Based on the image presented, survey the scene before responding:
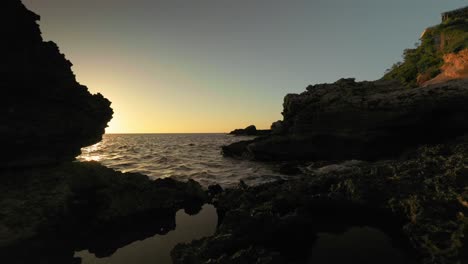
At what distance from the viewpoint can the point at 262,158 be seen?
37438mm

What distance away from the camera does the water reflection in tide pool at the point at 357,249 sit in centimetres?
767

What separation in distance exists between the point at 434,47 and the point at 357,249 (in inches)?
3137

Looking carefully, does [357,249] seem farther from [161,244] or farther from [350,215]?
[161,244]

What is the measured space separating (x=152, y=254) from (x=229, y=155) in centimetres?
3673

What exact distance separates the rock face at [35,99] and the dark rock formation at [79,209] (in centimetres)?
98

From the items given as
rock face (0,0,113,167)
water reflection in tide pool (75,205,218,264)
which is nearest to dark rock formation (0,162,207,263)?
water reflection in tide pool (75,205,218,264)

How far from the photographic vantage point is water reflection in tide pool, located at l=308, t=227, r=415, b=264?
25.2 feet

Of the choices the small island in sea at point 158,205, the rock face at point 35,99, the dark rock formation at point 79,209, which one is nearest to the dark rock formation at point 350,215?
the small island in sea at point 158,205

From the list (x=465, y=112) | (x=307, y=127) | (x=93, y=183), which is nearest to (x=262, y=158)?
(x=307, y=127)

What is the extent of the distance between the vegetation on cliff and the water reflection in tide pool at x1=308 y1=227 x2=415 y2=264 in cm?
5652

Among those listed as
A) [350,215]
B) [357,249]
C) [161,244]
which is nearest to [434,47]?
[350,215]

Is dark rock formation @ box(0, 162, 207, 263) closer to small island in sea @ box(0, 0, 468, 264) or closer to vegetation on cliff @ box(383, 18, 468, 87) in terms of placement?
small island in sea @ box(0, 0, 468, 264)

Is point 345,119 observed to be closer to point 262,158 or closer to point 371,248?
point 262,158

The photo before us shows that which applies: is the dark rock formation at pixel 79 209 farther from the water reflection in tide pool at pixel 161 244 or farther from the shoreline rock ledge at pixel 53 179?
the water reflection in tide pool at pixel 161 244
